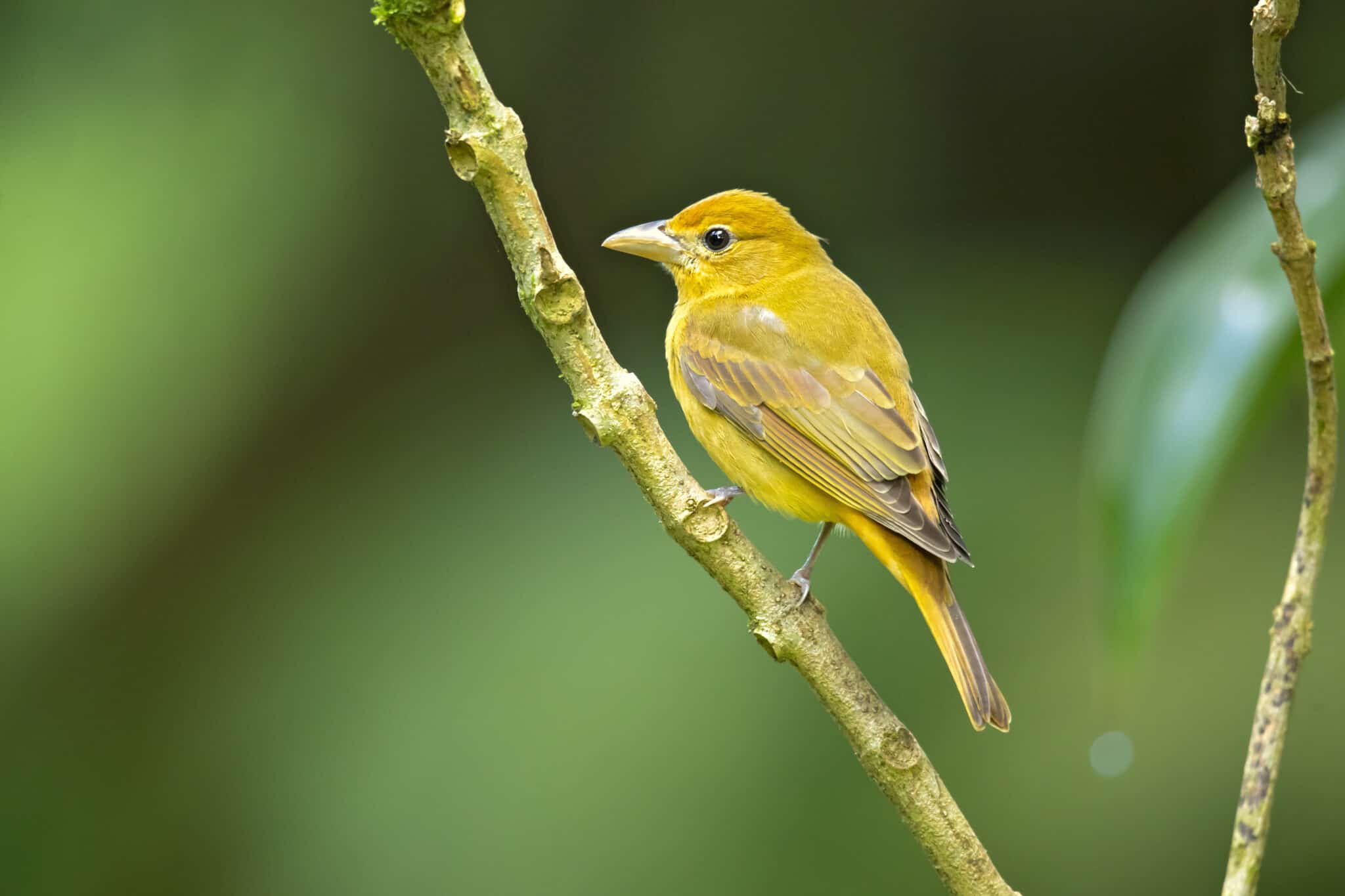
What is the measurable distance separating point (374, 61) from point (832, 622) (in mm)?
2300

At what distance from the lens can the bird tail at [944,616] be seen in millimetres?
2268

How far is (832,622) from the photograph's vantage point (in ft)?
12.4

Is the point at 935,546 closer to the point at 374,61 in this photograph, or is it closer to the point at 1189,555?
the point at 1189,555

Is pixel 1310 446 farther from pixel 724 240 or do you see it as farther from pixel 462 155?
pixel 724 240

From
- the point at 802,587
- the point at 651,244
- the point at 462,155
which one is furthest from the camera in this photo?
the point at 651,244

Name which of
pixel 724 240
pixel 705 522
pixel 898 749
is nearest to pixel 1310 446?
pixel 898 749

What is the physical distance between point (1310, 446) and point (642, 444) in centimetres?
85

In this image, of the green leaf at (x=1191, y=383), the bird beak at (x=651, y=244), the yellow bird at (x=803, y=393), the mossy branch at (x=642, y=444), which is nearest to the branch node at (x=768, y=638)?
the mossy branch at (x=642, y=444)

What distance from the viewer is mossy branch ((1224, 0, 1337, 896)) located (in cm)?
146

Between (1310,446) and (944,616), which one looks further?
(944,616)

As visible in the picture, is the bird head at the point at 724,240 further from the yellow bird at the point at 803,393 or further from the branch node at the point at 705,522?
the branch node at the point at 705,522

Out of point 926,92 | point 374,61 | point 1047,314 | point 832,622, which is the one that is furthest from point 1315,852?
point 374,61

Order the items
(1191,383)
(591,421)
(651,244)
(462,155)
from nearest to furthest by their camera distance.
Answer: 1. (462,155)
2. (591,421)
3. (1191,383)
4. (651,244)

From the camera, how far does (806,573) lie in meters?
2.45
